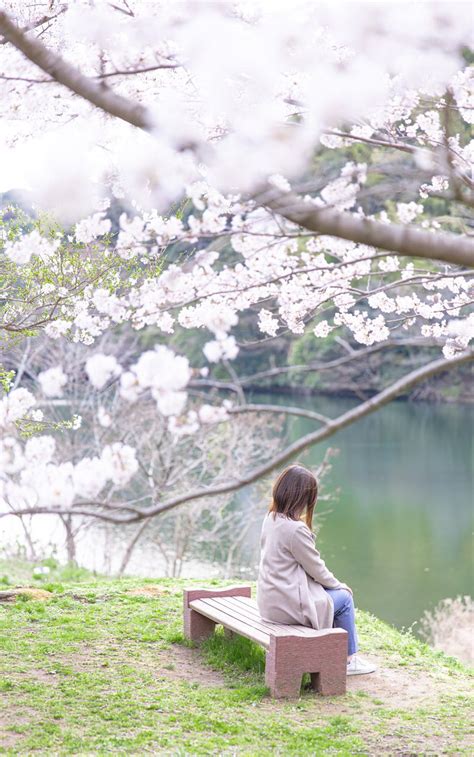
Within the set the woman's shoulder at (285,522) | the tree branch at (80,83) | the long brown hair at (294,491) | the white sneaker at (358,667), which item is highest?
the tree branch at (80,83)

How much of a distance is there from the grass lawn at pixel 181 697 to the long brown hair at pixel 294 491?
848 millimetres

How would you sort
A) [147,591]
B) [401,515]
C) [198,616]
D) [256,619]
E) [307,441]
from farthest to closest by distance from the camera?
1. [401,515]
2. [147,591]
3. [198,616]
4. [256,619]
5. [307,441]

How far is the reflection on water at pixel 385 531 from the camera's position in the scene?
11875 millimetres

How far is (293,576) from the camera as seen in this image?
4129 millimetres

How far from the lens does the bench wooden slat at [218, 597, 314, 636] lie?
13.3ft

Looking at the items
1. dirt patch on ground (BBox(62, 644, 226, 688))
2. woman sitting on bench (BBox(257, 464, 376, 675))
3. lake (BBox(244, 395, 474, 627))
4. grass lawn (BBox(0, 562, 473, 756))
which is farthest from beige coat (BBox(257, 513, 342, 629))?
lake (BBox(244, 395, 474, 627))

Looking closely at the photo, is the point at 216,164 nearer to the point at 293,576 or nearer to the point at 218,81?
the point at 218,81

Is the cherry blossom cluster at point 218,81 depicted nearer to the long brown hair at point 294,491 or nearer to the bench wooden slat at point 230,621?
the long brown hair at point 294,491

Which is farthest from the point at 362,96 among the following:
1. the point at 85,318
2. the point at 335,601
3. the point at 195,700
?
the point at 195,700

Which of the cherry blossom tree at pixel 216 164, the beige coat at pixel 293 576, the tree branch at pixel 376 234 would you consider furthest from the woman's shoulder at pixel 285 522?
the tree branch at pixel 376 234

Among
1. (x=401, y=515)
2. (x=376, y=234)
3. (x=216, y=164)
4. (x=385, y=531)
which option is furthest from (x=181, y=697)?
(x=401, y=515)

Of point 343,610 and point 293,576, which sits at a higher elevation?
point 293,576

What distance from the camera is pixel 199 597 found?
5000 millimetres

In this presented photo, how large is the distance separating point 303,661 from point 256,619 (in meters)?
0.40
